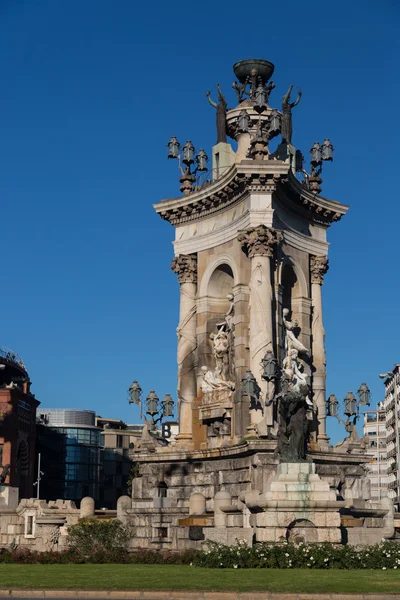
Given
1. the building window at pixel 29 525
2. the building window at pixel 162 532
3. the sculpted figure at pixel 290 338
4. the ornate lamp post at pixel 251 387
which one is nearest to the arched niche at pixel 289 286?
the sculpted figure at pixel 290 338

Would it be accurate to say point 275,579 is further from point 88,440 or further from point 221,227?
point 88,440

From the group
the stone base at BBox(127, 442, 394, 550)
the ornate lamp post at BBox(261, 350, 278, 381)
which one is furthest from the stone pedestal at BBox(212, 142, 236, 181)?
the stone base at BBox(127, 442, 394, 550)

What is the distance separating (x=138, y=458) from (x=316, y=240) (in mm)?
14475

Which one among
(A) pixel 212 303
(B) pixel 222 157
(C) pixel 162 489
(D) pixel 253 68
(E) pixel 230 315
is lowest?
(C) pixel 162 489

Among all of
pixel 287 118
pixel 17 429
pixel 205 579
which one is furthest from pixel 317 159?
pixel 17 429

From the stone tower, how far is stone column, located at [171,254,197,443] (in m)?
0.05

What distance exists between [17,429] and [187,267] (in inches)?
2542

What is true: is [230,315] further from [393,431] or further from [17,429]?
[393,431]

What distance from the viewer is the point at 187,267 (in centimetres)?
5234

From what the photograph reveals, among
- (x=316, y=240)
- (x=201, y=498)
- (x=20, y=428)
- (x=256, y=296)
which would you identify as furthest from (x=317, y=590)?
(x=20, y=428)

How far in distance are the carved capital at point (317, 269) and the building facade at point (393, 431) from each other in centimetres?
10111

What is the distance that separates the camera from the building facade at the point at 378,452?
545ft

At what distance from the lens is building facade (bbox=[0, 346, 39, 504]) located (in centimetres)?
10825

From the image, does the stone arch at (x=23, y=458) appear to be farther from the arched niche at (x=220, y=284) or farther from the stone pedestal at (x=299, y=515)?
the stone pedestal at (x=299, y=515)
